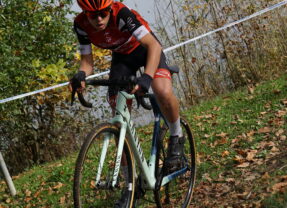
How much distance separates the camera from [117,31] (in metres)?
3.72

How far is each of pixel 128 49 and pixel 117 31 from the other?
0.23 m

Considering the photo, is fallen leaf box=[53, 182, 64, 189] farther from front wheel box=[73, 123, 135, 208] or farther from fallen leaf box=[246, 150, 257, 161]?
front wheel box=[73, 123, 135, 208]

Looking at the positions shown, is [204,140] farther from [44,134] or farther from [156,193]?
[44,134]

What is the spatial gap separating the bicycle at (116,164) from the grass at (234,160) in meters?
0.79

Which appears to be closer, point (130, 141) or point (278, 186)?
point (130, 141)

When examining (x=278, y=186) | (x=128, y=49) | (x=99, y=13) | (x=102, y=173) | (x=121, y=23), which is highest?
(x=99, y=13)

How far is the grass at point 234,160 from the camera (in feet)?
14.1

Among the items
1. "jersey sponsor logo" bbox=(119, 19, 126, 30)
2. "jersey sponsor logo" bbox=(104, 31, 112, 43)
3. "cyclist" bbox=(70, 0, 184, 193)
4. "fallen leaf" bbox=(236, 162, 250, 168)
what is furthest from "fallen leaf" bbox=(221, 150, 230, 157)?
"jersey sponsor logo" bbox=(119, 19, 126, 30)

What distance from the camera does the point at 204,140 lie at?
6.55 m

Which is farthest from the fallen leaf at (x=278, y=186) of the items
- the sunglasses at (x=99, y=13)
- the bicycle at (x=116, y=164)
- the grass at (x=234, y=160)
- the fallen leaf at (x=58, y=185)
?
the fallen leaf at (x=58, y=185)

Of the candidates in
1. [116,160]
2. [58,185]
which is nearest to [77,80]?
[116,160]

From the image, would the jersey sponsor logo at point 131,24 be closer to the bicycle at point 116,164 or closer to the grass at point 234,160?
the bicycle at point 116,164

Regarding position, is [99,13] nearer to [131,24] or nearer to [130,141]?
[131,24]

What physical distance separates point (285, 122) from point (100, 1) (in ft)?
12.0
